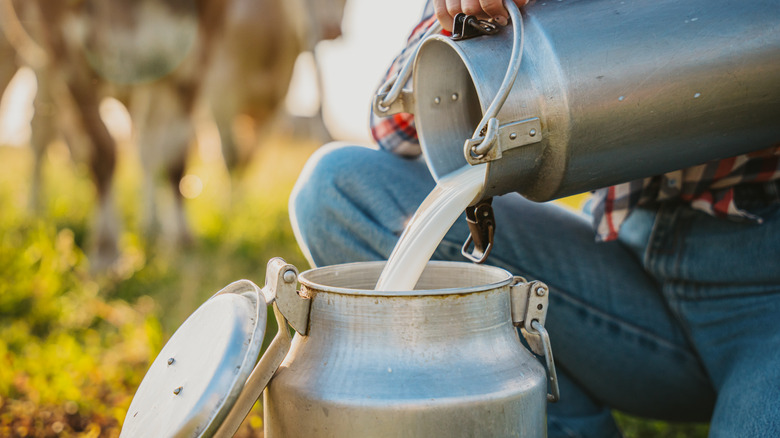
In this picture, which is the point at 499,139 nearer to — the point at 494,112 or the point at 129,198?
the point at 494,112

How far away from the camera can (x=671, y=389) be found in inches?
48.3

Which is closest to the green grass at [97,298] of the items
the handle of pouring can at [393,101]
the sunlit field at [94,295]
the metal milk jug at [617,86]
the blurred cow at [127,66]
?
the sunlit field at [94,295]

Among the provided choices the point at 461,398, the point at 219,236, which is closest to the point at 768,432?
the point at 461,398

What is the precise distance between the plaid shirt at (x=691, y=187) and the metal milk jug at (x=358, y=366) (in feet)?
1.18

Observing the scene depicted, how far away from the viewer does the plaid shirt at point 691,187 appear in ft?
3.58

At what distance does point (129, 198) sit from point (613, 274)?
4.36m

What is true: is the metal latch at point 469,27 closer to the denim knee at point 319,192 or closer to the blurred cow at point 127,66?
the denim knee at point 319,192

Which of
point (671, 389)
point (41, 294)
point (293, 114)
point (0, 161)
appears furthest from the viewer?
point (293, 114)

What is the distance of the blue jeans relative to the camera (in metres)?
1.09

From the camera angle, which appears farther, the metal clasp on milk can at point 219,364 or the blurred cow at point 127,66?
the blurred cow at point 127,66

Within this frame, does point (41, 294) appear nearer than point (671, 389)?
No

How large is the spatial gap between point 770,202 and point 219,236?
2732 mm

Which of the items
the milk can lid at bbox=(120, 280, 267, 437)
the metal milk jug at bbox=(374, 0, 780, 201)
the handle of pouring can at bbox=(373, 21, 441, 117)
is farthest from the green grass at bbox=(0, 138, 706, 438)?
the metal milk jug at bbox=(374, 0, 780, 201)

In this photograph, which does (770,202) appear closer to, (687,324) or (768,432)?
(687,324)
